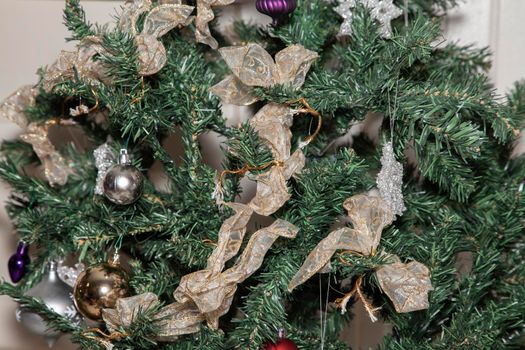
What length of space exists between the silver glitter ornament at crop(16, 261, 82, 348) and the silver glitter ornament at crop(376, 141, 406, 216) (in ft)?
1.32

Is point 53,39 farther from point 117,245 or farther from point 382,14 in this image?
point 382,14

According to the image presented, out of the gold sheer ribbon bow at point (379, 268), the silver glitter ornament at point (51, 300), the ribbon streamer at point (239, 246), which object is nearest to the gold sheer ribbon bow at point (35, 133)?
the silver glitter ornament at point (51, 300)

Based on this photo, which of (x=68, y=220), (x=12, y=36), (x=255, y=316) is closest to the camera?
(x=255, y=316)

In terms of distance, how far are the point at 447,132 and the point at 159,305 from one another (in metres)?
0.32

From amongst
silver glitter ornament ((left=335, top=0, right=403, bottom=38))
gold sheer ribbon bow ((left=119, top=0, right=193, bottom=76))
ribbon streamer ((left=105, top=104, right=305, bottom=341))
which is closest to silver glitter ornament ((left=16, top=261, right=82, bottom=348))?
ribbon streamer ((left=105, top=104, right=305, bottom=341))

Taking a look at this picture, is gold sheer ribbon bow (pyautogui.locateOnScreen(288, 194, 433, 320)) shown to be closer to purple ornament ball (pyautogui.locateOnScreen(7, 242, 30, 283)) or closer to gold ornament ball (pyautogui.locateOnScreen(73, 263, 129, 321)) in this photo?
gold ornament ball (pyautogui.locateOnScreen(73, 263, 129, 321))

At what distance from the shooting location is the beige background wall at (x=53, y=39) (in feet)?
3.25

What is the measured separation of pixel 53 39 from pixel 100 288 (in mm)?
431

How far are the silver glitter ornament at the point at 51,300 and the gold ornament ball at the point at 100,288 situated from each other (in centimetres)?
8

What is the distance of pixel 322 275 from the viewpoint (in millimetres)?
816

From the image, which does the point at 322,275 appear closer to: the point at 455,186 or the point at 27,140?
the point at 455,186

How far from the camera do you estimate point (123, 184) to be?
2.62 ft

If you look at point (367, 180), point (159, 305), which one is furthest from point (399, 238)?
point (159, 305)

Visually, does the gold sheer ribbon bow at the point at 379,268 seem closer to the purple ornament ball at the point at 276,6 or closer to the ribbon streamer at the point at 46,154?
the purple ornament ball at the point at 276,6
